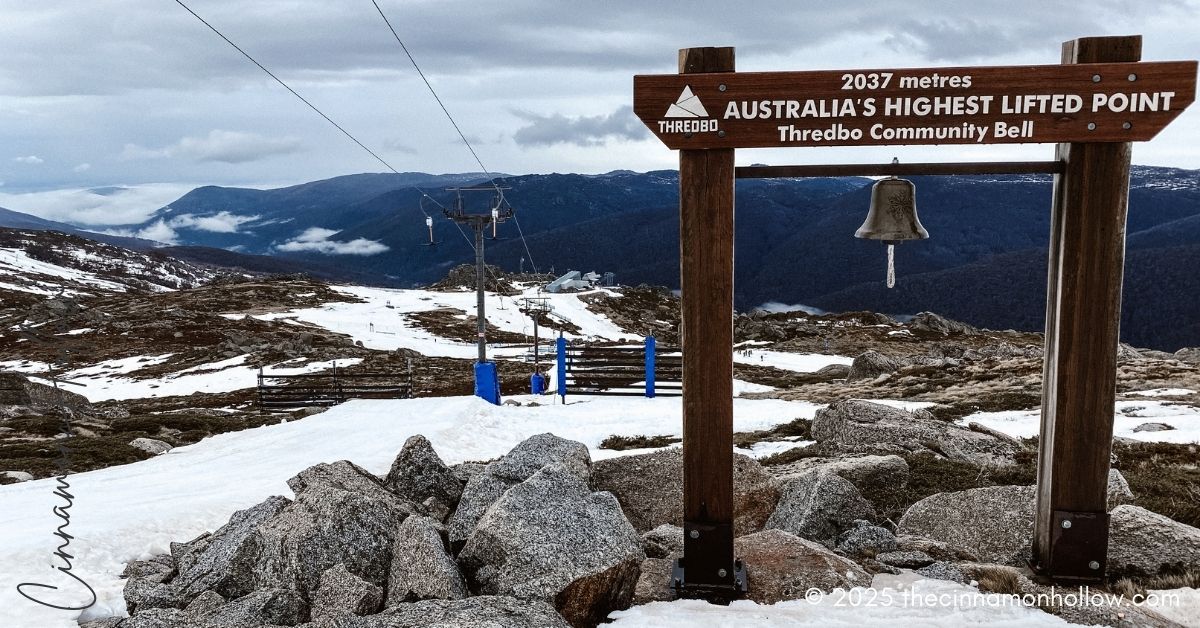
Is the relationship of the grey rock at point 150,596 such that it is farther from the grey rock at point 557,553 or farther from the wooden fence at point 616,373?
the wooden fence at point 616,373

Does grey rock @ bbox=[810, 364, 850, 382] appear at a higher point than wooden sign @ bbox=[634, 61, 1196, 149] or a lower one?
Answer: lower

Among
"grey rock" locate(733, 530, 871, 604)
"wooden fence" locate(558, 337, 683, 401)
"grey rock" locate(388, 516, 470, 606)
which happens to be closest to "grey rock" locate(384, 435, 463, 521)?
"grey rock" locate(388, 516, 470, 606)

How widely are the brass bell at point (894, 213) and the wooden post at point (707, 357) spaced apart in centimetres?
152

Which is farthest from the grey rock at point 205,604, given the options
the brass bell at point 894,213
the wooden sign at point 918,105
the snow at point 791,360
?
the snow at point 791,360

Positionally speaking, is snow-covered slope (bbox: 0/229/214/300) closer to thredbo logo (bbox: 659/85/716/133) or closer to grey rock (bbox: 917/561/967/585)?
thredbo logo (bbox: 659/85/716/133)

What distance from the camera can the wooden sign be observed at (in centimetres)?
546

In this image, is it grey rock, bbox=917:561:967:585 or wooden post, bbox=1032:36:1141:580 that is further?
grey rock, bbox=917:561:967:585

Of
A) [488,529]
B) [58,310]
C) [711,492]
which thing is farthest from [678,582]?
[58,310]

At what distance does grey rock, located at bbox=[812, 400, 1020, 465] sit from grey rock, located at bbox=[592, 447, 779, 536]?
11.7 ft

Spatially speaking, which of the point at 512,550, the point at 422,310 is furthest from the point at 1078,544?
the point at 422,310

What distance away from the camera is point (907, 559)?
674cm

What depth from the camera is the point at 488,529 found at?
6094 millimetres

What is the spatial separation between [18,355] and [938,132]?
7274cm

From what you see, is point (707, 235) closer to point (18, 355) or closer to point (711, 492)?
point (711, 492)
